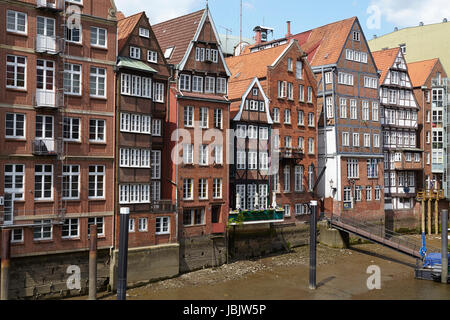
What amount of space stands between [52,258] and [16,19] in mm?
14602

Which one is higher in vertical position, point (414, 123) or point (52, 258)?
point (414, 123)

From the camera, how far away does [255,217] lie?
43.4 metres

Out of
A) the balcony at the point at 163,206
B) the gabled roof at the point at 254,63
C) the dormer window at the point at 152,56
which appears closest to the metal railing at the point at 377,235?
the gabled roof at the point at 254,63

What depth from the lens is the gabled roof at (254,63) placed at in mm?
49344

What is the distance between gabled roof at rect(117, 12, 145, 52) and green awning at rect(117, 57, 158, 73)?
3.35 feet

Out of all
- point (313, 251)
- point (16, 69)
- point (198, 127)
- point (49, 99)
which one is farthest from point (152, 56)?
point (313, 251)

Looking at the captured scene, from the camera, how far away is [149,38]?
37.7 m

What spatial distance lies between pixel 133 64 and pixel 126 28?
400 cm

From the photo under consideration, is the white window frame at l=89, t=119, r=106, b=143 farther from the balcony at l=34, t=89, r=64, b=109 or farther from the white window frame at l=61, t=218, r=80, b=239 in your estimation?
the white window frame at l=61, t=218, r=80, b=239

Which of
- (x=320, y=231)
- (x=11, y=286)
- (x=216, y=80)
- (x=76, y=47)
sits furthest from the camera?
(x=320, y=231)

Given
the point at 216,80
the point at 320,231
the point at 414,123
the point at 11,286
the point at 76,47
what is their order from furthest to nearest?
the point at 414,123
the point at 320,231
the point at 216,80
the point at 76,47
the point at 11,286

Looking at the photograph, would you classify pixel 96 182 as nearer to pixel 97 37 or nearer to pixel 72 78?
pixel 72 78
